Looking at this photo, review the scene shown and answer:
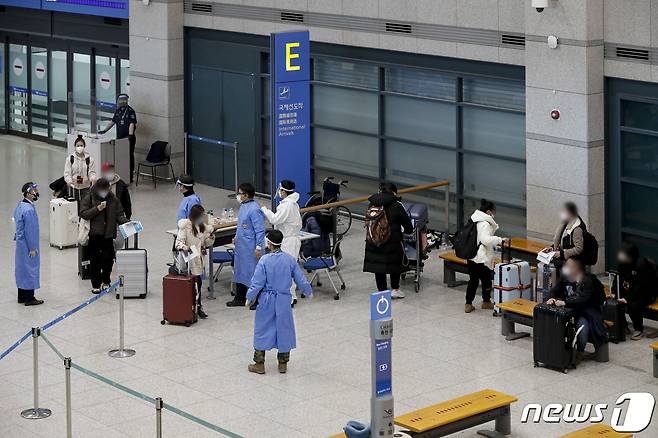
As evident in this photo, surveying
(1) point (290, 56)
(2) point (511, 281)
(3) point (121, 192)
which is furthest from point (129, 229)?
(2) point (511, 281)

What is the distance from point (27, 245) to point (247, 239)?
9.77 feet

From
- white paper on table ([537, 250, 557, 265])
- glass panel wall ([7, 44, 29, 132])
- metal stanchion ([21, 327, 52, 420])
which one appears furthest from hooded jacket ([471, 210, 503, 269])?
glass panel wall ([7, 44, 29, 132])

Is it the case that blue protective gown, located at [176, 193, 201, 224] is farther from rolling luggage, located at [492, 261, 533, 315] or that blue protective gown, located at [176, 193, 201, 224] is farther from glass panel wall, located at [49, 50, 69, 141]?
glass panel wall, located at [49, 50, 69, 141]

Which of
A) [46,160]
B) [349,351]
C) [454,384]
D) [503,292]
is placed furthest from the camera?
[46,160]

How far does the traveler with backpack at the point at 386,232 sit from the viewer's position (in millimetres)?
18750

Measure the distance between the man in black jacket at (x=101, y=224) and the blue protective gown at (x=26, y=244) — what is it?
2.67 feet

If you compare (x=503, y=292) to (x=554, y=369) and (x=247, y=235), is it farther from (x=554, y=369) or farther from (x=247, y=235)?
(x=247, y=235)

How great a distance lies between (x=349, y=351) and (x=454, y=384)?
1722 millimetres

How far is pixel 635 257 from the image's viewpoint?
17219mm

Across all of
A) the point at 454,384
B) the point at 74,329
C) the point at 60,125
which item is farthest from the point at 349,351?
the point at 60,125

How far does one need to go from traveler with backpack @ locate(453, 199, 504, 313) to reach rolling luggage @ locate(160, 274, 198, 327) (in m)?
3.56

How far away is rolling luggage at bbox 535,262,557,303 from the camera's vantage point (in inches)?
704

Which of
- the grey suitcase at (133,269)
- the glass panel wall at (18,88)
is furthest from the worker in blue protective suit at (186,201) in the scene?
the glass panel wall at (18,88)

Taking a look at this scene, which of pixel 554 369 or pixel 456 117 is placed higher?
pixel 456 117
